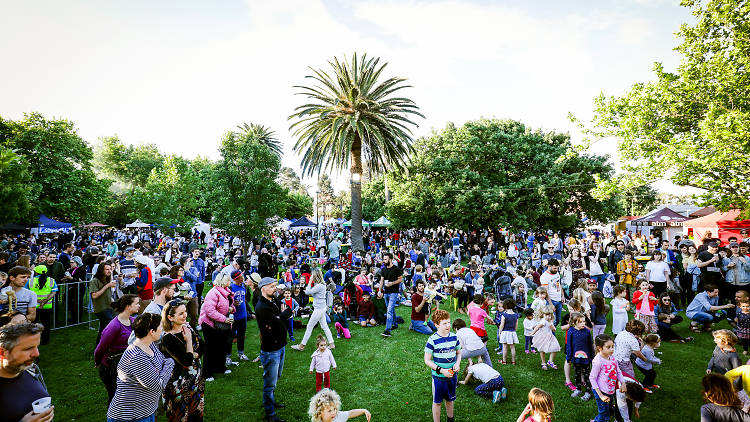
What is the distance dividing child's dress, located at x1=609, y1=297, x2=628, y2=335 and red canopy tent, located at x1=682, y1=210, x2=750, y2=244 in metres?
14.1

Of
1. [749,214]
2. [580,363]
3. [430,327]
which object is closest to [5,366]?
[580,363]

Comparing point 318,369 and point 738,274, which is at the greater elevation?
point 738,274

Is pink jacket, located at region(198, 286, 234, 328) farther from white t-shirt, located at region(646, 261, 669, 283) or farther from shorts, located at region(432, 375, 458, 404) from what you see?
white t-shirt, located at region(646, 261, 669, 283)

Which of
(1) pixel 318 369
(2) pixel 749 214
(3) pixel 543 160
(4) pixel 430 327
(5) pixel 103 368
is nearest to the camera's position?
(5) pixel 103 368

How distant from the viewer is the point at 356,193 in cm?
2111

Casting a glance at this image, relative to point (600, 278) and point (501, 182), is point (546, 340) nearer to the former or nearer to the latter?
point (600, 278)

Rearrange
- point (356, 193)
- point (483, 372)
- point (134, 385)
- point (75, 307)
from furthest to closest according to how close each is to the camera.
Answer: point (356, 193) < point (75, 307) < point (483, 372) < point (134, 385)

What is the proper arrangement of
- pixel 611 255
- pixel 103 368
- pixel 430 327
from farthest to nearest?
pixel 611 255, pixel 430 327, pixel 103 368

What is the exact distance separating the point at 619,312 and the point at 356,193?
15.3 m

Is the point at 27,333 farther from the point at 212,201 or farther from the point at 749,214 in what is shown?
the point at 212,201

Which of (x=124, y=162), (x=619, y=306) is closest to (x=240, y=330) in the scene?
(x=619, y=306)

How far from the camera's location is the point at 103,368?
12.8 ft

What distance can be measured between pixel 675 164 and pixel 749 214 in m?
2.56

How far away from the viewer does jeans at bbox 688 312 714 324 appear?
8.84 meters
